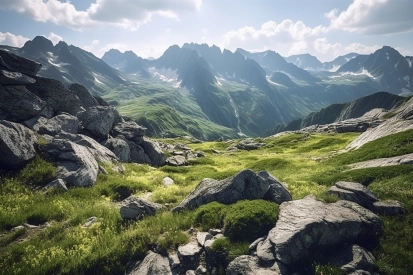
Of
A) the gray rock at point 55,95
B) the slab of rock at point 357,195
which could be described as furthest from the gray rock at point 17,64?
the slab of rock at point 357,195

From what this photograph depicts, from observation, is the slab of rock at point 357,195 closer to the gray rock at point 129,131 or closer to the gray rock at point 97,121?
the gray rock at point 97,121

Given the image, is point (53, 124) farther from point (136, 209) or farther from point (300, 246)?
point (300, 246)

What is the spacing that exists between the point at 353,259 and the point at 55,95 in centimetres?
4334

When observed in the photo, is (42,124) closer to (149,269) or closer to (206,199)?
(206,199)

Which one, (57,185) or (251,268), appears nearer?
(251,268)

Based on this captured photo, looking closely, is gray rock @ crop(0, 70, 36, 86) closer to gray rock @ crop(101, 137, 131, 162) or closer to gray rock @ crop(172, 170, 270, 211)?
gray rock @ crop(101, 137, 131, 162)

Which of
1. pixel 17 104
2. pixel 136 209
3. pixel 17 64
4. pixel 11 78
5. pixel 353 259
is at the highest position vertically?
pixel 17 64

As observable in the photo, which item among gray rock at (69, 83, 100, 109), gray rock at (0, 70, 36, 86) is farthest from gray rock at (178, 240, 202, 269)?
gray rock at (69, 83, 100, 109)

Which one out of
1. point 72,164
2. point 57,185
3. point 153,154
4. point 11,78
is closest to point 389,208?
point 57,185

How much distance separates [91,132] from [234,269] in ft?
118

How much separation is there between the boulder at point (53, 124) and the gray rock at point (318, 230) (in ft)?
97.8

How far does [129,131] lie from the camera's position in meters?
47.8

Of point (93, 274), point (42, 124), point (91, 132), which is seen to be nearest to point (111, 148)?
point (91, 132)

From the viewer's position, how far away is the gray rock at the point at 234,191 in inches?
683
